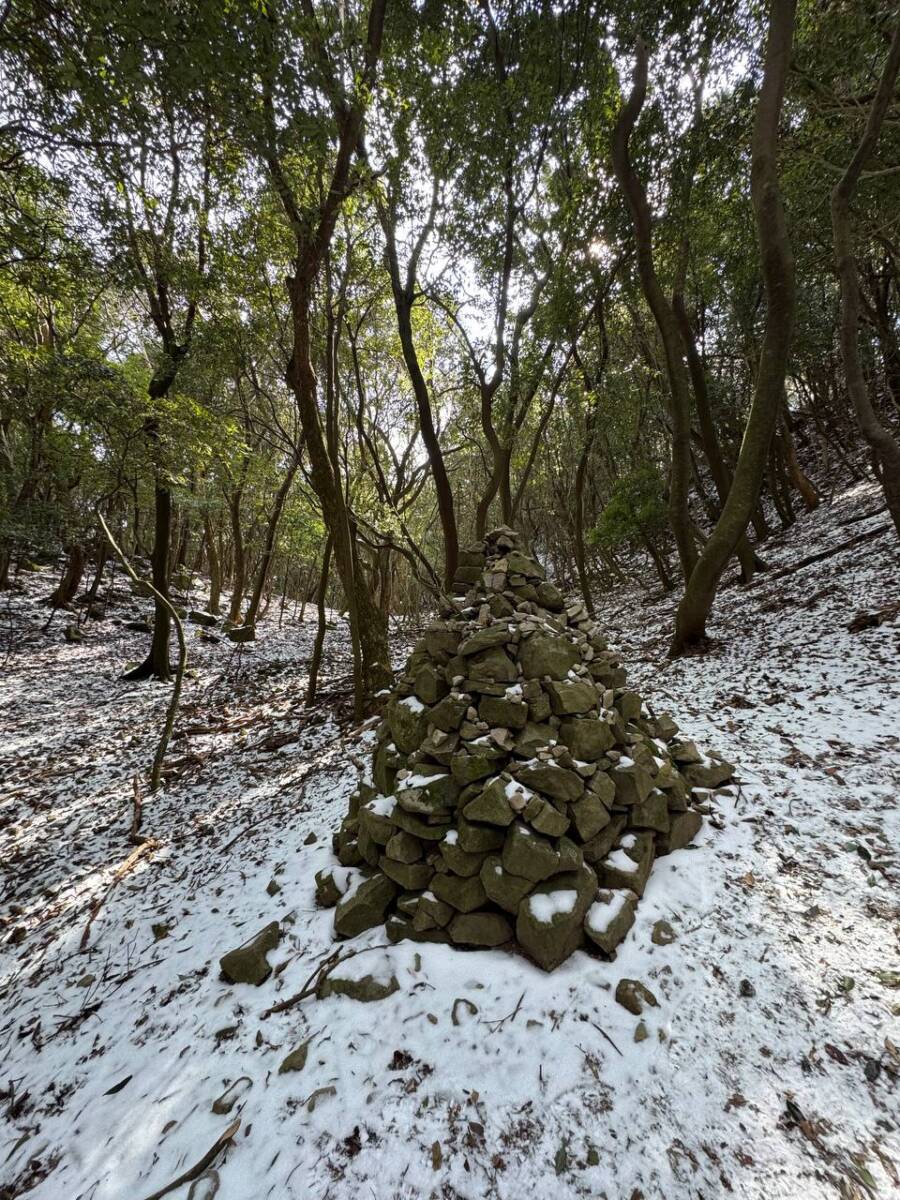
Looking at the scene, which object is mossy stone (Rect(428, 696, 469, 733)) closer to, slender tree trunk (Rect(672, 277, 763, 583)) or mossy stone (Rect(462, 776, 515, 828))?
mossy stone (Rect(462, 776, 515, 828))

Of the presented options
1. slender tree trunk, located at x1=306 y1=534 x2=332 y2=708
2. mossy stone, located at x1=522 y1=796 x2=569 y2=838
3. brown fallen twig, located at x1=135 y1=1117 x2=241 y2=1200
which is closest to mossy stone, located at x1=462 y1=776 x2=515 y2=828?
mossy stone, located at x1=522 y1=796 x2=569 y2=838

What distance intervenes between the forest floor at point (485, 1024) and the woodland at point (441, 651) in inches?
0.9

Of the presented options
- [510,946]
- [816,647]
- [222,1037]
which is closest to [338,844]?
[222,1037]

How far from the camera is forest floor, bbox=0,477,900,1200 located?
7.27 feet

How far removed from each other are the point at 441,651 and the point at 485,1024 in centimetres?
266

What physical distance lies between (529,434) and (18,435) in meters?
19.8

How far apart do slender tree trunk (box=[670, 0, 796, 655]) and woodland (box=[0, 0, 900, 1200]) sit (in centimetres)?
5

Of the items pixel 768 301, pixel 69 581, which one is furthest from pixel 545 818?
pixel 69 581

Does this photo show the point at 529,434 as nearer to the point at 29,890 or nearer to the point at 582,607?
the point at 582,607

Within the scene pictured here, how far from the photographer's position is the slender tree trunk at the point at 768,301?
5.75 m

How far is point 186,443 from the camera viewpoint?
351 inches

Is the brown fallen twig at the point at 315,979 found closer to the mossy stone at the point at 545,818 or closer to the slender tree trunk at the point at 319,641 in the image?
the mossy stone at the point at 545,818

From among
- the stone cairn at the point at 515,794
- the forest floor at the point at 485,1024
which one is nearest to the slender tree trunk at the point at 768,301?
the forest floor at the point at 485,1024

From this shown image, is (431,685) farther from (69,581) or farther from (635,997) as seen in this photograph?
(69,581)
